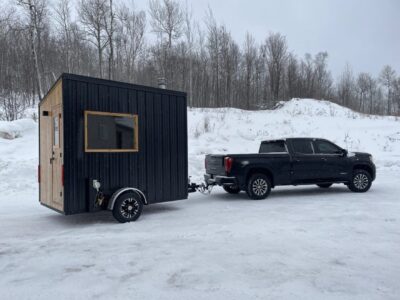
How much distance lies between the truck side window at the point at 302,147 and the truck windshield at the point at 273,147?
36 cm

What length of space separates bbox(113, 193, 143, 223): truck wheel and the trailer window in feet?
3.53

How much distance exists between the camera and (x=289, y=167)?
11.4 meters

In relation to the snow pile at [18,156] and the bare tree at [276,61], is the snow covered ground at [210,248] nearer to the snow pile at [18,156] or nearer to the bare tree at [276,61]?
the snow pile at [18,156]

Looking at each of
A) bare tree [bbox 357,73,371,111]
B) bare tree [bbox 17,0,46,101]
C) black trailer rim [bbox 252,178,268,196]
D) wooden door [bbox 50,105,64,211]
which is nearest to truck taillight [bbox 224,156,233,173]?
black trailer rim [bbox 252,178,268,196]

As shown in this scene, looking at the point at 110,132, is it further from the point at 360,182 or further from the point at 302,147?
the point at 360,182

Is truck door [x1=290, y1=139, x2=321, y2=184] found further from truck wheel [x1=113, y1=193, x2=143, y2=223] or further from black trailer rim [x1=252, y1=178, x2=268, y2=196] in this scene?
truck wheel [x1=113, y1=193, x2=143, y2=223]

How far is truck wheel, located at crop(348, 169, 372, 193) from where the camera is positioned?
12039 mm

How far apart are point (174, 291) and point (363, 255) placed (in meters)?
3.02

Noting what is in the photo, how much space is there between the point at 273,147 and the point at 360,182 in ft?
10.1

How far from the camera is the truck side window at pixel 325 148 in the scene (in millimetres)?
11953

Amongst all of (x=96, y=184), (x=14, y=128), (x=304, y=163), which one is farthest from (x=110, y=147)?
(x=14, y=128)

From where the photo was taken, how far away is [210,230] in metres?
7.21

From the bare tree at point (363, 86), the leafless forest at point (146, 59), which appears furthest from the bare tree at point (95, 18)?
the bare tree at point (363, 86)

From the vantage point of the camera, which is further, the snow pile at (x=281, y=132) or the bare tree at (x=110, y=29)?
the bare tree at (x=110, y=29)
